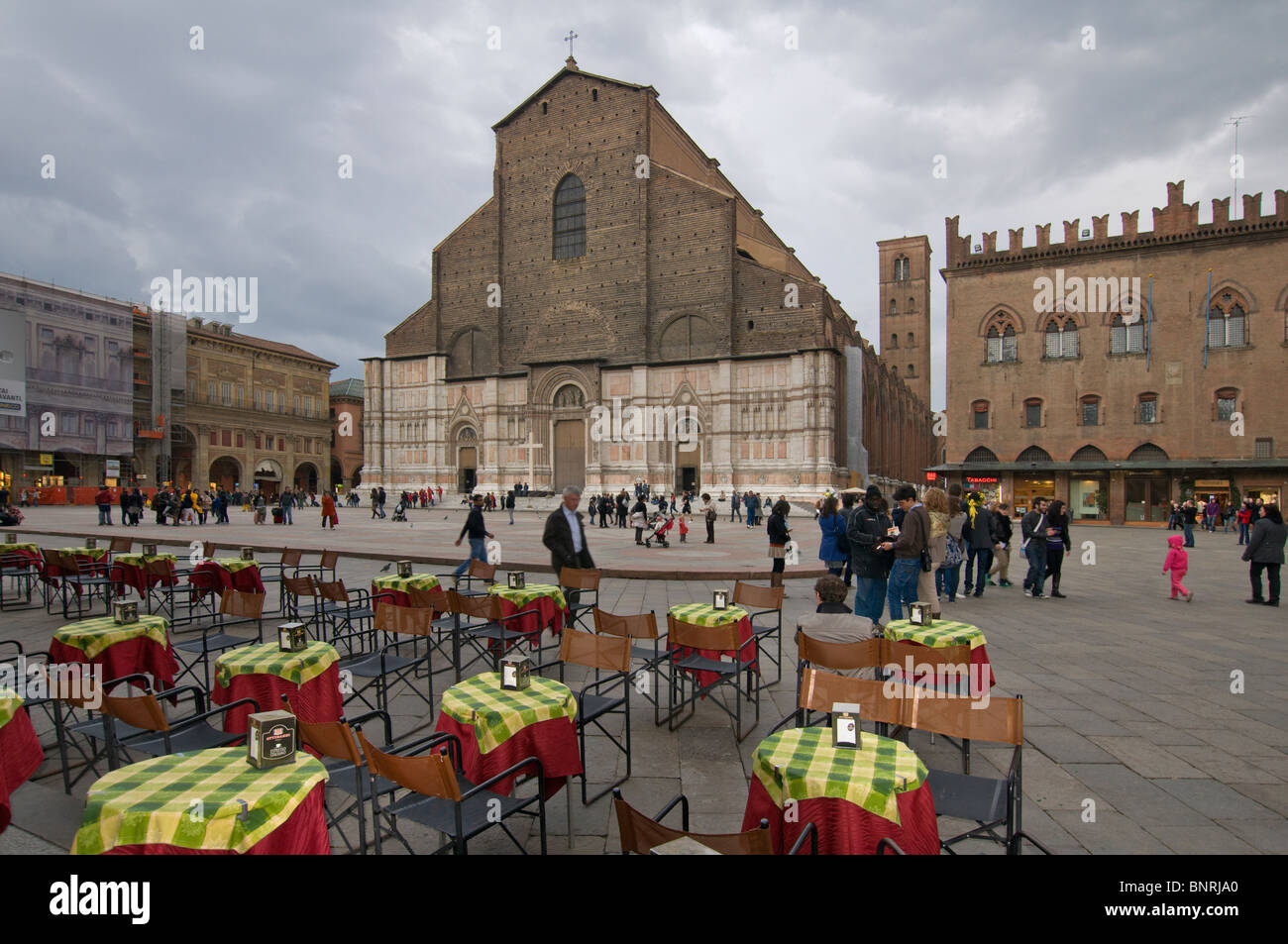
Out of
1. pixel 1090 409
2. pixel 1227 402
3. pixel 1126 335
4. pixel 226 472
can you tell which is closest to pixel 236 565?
pixel 1090 409

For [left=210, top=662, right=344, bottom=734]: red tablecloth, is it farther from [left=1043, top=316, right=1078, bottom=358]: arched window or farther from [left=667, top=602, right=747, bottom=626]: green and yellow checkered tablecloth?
[left=1043, top=316, right=1078, bottom=358]: arched window

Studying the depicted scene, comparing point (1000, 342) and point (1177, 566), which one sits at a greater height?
point (1000, 342)

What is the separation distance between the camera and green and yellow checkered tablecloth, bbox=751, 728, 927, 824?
2414mm

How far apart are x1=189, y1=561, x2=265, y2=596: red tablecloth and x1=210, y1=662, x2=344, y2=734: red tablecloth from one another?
3.94 meters

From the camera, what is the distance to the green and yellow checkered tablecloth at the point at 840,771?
95.0 inches

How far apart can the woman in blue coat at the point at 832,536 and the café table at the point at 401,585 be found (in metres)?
4.64

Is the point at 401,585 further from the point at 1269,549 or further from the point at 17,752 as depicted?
the point at 1269,549

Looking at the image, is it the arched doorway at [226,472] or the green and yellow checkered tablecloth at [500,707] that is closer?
the green and yellow checkered tablecloth at [500,707]

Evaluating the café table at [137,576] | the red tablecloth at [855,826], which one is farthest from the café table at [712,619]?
the café table at [137,576]

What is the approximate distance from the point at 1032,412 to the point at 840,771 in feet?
121

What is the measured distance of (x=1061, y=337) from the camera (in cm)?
3359

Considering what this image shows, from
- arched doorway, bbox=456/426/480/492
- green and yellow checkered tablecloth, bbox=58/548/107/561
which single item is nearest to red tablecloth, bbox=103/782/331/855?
green and yellow checkered tablecloth, bbox=58/548/107/561

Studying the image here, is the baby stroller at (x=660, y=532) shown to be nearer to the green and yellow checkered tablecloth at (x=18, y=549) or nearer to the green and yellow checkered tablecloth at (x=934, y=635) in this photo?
the green and yellow checkered tablecloth at (x=18, y=549)
